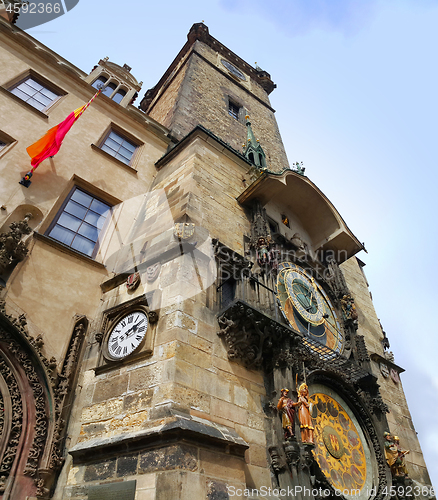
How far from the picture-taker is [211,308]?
20.5 ft

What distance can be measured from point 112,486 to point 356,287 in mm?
10456

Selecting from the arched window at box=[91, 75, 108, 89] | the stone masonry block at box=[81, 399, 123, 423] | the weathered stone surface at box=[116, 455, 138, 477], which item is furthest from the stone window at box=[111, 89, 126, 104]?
the weathered stone surface at box=[116, 455, 138, 477]

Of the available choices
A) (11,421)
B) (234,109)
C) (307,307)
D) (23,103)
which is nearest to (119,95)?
(23,103)

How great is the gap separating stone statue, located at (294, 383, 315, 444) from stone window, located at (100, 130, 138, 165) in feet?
24.5

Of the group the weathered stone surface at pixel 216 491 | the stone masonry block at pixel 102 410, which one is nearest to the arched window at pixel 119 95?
the stone masonry block at pixel 102 410

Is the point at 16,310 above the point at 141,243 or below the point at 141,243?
below

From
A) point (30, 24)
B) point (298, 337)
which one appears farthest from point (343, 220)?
point (30, 24)

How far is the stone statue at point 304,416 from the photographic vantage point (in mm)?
5539

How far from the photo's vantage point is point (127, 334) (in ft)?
19.7

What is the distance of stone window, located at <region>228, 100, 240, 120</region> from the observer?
56.1 ft

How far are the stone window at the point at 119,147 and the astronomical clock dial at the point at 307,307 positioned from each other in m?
5.37

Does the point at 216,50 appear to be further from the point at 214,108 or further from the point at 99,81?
the point at 99,81

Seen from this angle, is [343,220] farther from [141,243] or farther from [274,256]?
[141,243]

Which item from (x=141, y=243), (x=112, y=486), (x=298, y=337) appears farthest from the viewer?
(x=141, y=243)
